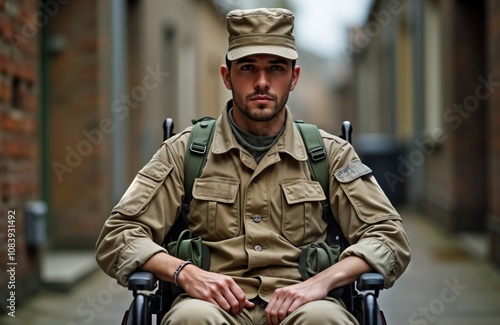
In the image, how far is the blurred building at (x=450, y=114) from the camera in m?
8.87

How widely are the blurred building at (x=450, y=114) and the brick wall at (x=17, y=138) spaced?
14.8 feet

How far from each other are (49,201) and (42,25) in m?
2.04

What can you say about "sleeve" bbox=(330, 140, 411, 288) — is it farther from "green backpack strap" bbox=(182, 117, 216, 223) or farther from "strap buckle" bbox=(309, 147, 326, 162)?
"green backpack strap" bbox=(182, 117, 216, 223)

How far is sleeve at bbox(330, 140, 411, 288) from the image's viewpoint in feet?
10.9

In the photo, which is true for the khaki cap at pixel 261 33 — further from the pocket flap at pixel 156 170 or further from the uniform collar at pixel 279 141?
the pocket flap at pixel 156 170

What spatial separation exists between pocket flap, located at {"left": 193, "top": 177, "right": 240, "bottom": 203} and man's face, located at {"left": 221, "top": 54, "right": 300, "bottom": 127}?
0.97 ft

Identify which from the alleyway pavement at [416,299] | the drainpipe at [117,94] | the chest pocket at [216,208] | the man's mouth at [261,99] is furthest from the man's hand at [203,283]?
the drainpipe at [117,94]

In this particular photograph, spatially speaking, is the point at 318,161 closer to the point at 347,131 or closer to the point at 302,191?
the point at 302,191

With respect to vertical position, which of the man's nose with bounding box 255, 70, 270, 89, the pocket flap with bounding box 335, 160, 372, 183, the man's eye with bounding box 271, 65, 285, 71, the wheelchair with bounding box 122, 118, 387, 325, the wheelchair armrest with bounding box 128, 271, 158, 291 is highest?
the man's eye with bounding box 271, 65, 285, 71

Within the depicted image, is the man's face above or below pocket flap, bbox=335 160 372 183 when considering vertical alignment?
above

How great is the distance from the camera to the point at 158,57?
14609 millimetres

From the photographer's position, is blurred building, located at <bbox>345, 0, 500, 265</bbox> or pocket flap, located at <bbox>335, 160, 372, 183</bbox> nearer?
pocket flap, located at <bbox>335, 160, 372, 183</bbox>

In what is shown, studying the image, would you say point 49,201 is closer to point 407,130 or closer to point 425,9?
point 425,9

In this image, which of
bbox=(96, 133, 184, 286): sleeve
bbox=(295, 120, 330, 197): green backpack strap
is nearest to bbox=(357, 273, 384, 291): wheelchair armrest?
bbox=(295, 120, 330, 197): green backpack strap
